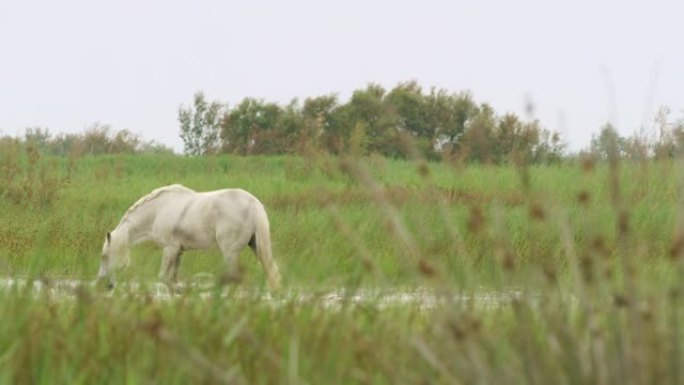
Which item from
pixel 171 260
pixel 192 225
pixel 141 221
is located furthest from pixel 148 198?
pixel 171 260

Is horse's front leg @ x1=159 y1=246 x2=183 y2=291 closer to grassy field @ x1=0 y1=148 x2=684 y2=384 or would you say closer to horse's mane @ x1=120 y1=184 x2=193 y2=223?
horse's mane @ x1=120 y1=184 x2=193 y2=223

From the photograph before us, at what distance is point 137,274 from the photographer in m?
6.08

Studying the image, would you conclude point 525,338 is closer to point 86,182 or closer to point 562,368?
point 562,368

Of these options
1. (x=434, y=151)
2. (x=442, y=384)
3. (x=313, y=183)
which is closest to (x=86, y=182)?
(x=313, y=183)

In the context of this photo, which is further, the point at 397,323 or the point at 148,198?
the point at 148,198

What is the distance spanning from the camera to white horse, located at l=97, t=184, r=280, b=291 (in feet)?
47.1

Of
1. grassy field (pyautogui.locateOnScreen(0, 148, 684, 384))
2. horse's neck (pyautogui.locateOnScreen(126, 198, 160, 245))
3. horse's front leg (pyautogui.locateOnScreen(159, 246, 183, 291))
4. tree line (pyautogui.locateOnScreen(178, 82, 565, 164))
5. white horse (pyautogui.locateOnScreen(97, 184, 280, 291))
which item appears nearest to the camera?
grassy field (pyautogui.locateOnScreen(0, 148, 684, 384))

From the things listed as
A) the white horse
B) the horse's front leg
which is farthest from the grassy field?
the white horse

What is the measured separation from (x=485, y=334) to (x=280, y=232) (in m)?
13.7

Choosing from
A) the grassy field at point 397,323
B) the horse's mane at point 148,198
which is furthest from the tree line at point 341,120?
the grassy field at point 397,323

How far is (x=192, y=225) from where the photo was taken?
14688 mm

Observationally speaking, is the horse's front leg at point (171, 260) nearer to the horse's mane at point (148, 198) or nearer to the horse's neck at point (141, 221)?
the horse's neck at point (141, 221)

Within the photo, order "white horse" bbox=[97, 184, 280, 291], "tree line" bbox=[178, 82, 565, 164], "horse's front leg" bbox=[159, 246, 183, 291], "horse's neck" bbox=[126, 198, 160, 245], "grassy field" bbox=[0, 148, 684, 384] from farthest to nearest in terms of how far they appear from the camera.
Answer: "tree line" bbox=[178, 82, 565, 164], "horse's neck" bbox=[126, 198, 160, 245], "white horse" bbox=[97, 184, 280, 291], "horse's front leg" bbox=[159, 246, 183, 291], "grassy field" bbox=[0, 148, 684, 384]

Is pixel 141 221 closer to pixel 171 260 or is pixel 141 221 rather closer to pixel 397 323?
pixel 171 260
